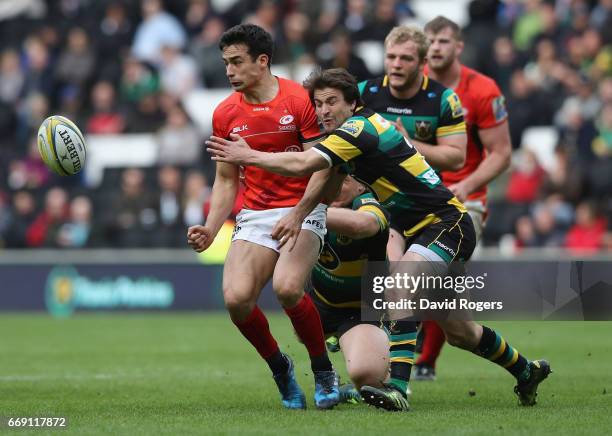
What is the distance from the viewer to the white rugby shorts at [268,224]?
311 inches

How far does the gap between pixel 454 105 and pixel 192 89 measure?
12.6m

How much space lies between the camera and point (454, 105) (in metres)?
8.98

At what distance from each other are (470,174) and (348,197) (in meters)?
1.73

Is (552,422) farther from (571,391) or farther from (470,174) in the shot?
(470,174)

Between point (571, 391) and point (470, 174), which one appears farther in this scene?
point (470, 174)

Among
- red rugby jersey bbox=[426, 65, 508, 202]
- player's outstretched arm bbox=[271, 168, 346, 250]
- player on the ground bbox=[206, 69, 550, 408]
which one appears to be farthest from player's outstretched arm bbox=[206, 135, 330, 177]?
red rugby jersey bbox=[426, 65, 508, 202]

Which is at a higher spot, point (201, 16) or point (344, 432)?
point (201, 16)

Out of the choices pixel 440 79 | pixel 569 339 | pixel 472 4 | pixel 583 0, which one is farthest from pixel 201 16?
pixel 440 79

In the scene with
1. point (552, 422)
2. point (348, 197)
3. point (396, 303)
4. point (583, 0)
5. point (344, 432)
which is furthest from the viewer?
point (583, 0)

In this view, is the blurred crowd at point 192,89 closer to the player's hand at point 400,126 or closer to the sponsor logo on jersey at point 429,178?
the player's hand at point 400,126

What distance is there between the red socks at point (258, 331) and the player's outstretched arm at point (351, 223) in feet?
2.44

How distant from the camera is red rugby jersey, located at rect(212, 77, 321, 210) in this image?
798 cm

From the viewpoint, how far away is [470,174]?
9.98m

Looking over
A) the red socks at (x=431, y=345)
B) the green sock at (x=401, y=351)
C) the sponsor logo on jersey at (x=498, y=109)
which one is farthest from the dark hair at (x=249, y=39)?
the red socks at (x=431, y=345)
